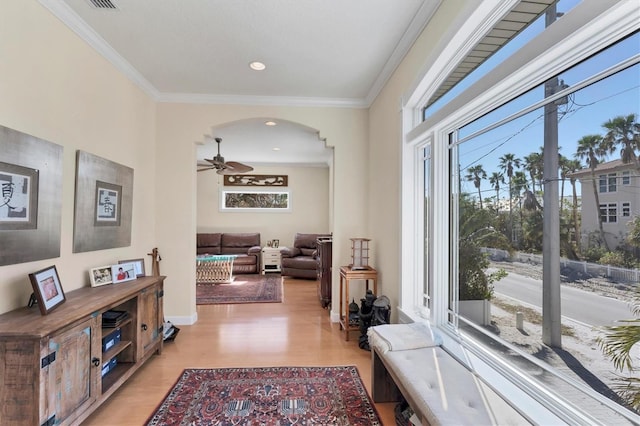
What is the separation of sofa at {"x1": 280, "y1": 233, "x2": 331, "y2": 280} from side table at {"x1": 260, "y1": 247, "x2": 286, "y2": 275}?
32 centimetres

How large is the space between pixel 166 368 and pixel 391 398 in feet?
6.52

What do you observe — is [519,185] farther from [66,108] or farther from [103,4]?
[66,108]

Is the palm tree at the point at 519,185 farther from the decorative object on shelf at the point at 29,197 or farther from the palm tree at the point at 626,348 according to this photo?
the decorative object on shelf at the point at 29,197

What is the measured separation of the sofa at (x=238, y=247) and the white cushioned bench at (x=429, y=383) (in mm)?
5286

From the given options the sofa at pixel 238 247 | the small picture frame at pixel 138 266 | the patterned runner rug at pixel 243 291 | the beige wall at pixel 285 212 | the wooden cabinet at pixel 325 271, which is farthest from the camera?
the beige wall at pixel 285 212

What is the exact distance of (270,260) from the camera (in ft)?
23.7

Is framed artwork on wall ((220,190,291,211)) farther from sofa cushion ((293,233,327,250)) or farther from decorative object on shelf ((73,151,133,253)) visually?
decorative object on shelf ((73,151,133,253))

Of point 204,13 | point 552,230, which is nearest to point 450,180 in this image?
point 552,230

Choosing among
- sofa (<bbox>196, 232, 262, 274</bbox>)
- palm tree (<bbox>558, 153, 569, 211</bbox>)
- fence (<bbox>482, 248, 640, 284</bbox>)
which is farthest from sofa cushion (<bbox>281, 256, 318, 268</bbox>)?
palm tree (<bbox>558, 153, 569, 211</bbox>)

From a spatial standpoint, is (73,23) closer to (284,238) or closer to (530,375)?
(530,375)

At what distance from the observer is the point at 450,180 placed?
2320 millimetres

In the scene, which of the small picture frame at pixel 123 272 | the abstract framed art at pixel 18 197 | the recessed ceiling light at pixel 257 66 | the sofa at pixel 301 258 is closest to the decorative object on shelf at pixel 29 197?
the abstract framed art at pixel 18 197

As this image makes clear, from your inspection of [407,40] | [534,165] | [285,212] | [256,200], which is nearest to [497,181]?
[534,165]

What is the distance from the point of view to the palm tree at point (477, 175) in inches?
77.4
